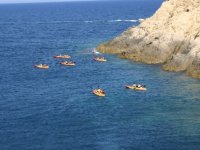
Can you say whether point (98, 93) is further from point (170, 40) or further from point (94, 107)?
point (170, 40)

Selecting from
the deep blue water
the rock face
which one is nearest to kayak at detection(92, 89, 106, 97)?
the deep blue water

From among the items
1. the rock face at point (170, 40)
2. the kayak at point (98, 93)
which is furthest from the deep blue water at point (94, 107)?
the rock face at point (170, 40)

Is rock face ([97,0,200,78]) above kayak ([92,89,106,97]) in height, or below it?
above

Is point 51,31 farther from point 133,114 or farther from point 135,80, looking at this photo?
point 133,114

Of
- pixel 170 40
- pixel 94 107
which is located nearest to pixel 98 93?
pixel 94 107

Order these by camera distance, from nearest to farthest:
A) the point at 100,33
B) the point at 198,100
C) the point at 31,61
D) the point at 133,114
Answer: the point at 133,114 → the point at 198,100 → the point at 31,61 → the point at 100,33

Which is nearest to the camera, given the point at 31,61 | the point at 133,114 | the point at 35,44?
the point at 133,114

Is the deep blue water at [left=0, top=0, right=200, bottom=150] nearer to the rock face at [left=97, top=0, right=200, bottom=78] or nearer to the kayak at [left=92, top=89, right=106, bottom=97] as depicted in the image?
the kayak at [left=92, top=89, right=106, bottom=97]

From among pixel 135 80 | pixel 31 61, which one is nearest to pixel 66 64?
pixel 31 61

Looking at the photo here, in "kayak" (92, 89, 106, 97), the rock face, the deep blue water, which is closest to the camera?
the deep blue water
